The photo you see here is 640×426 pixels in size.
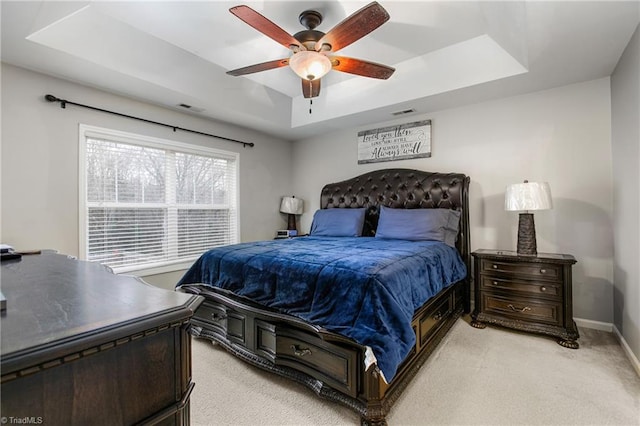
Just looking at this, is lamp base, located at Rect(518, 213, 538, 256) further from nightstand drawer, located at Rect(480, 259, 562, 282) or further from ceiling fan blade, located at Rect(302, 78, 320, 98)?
ceiling fan blade, located at Rect(302, 78, 320, 98)

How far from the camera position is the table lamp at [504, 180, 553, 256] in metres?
2.62

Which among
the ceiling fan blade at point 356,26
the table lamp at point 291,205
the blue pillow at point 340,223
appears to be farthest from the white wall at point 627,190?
the table lamp at point 291,205

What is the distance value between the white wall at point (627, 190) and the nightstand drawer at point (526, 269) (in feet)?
1.50

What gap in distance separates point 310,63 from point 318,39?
340 mm

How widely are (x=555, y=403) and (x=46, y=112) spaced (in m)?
4.51

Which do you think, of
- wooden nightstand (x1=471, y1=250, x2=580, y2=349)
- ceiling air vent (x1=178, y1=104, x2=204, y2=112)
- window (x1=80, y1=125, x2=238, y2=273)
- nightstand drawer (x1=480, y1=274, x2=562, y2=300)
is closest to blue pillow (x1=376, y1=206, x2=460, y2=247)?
wooden nightstand (x1=471, y1=250, x2=580, y2=349)

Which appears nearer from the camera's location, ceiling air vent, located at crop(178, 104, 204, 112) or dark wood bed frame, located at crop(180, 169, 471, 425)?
dark wood bed frame, located at crop(180, 169, 471, 425)

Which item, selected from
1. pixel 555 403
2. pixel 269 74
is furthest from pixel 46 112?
pixel 555 403

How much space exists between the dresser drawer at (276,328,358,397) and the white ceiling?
2511mm

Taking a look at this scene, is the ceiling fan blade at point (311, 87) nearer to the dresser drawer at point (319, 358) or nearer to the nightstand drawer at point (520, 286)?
the dresser drawer at point (319, 358)

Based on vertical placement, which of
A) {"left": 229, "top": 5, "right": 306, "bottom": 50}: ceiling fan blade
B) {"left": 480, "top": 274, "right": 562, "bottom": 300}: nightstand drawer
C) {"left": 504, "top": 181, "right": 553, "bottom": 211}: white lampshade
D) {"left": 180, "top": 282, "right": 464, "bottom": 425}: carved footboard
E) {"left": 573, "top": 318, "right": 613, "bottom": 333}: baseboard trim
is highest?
{"left": 229, "top": 5, "right": 306, "bottom": 50}: ceiling fan blade

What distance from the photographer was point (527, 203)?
8.67 ft

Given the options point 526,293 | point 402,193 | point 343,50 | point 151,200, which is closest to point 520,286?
point 526,293

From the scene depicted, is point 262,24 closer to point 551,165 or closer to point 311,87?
point 311,87
